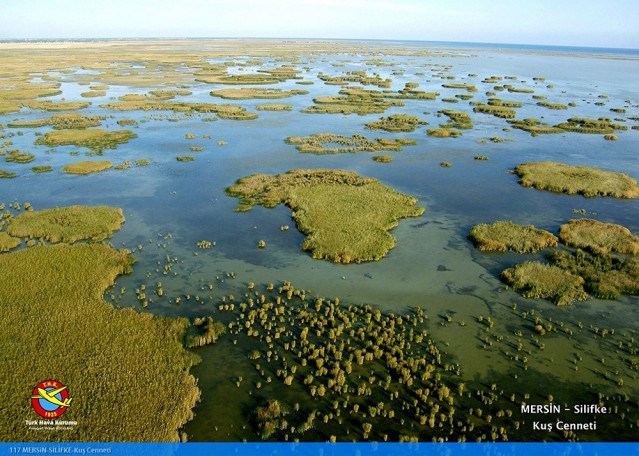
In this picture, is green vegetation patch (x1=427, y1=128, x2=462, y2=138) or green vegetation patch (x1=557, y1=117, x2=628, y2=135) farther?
green vegetation patch (x1=557, y1=117, x2=628, y2=135)

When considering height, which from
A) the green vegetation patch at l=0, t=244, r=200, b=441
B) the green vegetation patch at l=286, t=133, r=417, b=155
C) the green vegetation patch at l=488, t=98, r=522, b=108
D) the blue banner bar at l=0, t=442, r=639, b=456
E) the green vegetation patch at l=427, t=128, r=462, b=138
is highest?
the green vegetation patch at l=488, t=98, r=522, b=108

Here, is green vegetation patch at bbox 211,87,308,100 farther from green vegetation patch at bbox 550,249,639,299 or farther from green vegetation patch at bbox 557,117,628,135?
green vegetation patch at bbox 550,249,639,299

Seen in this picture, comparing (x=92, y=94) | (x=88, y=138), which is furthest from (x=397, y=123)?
(x=92, y=94)

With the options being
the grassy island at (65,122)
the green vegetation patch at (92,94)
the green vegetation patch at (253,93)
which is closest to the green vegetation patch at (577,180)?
the green vegetation patch at (253,93)

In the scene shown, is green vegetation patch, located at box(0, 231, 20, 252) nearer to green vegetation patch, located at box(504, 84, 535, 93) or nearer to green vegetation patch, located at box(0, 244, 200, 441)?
green vegetation patch, located at box(0, 244, 200, 441)

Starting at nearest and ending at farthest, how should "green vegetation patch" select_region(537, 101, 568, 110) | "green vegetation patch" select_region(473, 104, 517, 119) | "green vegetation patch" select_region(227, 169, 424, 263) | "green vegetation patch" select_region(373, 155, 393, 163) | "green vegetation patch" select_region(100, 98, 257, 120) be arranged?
"green vegetation patch" select_region(227, 169, 424, 263)
"green vegetation patch" select_region(373, 155, 393, 163)
"green vegetation patch" select_region(100, 98, 257, 120)
"green vegetation patch" select_region(473, 104, 517, 119)
"green vegetation patch" select_region(537, 101, 568, 110)

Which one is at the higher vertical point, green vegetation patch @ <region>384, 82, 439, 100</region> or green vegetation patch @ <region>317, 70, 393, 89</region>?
green vegetation patch @ <region>317, 70, 393, 89</region>

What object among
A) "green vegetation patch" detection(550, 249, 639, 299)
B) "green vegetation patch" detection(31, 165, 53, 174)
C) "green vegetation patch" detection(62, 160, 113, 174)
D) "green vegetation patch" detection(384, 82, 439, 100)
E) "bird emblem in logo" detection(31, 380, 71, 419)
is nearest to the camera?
"bird emblem in logo" detection(31, 380, 71, 419)

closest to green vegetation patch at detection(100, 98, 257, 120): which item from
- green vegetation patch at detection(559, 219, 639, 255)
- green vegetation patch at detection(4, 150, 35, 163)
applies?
green vegetation patch at detection(4, 150, 35, 163)

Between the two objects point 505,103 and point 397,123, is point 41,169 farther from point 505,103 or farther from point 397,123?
point 505,103
